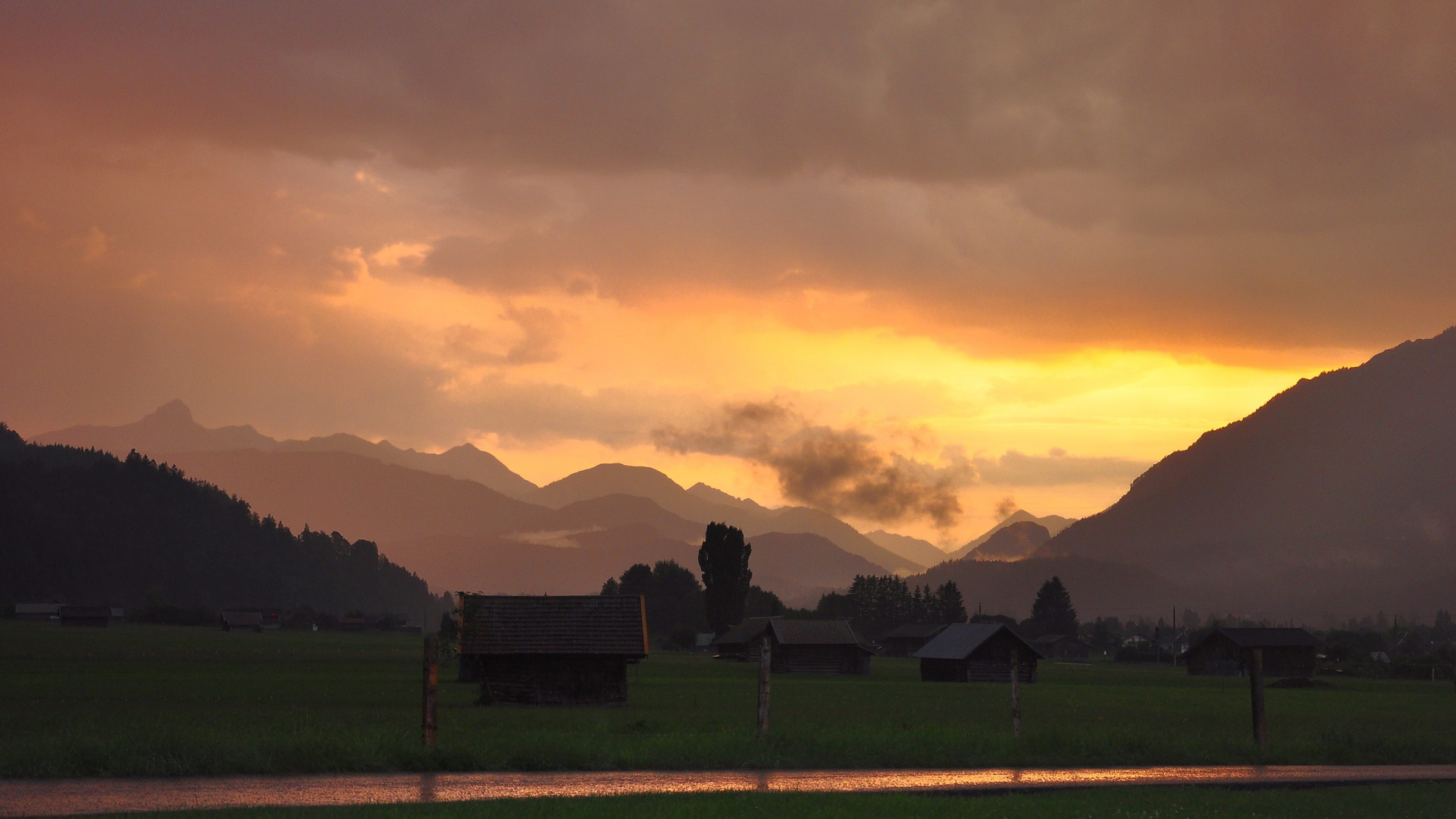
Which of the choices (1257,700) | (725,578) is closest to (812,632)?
(725,578)

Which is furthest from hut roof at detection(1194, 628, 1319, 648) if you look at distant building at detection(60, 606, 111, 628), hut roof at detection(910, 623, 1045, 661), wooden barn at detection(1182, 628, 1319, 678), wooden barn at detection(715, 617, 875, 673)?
distant building at detection(60, 606, 111, 628)

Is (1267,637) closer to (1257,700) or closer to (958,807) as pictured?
(1257,700)

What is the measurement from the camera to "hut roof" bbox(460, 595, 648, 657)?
5747 centimetres

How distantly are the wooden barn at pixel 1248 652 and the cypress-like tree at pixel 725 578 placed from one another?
5978 cm

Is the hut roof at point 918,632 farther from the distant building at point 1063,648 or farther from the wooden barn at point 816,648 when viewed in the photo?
the wooden barn at point 816,648

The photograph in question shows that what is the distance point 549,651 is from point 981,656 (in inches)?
1946

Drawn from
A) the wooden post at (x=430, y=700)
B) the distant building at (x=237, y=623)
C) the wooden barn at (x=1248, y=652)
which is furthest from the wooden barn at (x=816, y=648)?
the distant building at (x=237, y=623)

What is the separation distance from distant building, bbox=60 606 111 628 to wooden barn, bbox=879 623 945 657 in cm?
11625

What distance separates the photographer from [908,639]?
185 meters


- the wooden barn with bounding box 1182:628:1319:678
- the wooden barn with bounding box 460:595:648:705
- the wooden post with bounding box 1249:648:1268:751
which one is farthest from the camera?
the wooden barn with bounding box 1182:628:1319:678

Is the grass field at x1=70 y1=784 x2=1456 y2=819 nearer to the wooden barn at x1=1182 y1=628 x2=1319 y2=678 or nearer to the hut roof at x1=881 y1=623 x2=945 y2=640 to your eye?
the wooden barn at x1=1182 y1=628 x2=1319 y2=678

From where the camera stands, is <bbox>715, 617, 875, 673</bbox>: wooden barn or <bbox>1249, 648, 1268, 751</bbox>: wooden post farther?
<bbox>715, 617, 875, 673</bbox>: wooden barn

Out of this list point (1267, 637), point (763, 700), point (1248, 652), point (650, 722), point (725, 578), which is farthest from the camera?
point (725, 578)

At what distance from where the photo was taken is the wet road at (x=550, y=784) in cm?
2216
